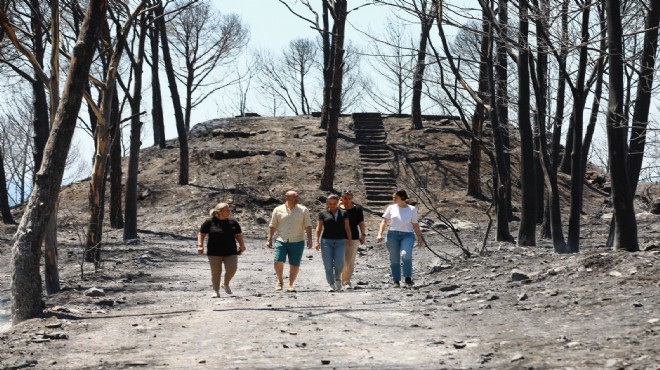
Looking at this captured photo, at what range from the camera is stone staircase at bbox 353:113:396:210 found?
35438mm

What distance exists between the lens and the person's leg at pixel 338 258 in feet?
47.3

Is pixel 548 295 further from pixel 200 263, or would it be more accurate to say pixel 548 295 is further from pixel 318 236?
pixel 200 263

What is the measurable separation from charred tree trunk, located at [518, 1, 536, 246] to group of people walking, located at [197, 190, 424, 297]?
5232 mm

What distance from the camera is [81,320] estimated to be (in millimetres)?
11117

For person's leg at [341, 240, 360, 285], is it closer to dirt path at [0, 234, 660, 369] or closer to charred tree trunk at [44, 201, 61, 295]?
dirt path at [0, 234, 660, 369]

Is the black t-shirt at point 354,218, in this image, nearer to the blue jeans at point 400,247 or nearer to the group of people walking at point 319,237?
the group of people walking at point 319,237

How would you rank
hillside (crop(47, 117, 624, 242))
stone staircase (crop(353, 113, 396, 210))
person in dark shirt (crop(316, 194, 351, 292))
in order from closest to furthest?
person in dark shirt (crop(316, 194, 351, 292)) < hillside (crop(47, 117, 624, 242)) < stone staircase (crop(353, 113, 396, 210))

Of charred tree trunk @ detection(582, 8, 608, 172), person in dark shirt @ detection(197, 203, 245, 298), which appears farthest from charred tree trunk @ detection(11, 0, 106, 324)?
charred tree trunk @ detection(582, 8, 608, 172)

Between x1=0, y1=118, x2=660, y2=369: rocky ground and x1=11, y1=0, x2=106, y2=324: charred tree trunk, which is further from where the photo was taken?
x1=11, y1=0, x2=106, y2=324: charred tree trunk

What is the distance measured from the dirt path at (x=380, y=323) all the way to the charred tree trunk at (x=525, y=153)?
3535 millimetres

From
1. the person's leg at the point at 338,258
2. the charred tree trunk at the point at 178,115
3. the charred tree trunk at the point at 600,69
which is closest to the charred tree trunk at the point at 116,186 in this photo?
the charred tree trunk at the point at 178,115

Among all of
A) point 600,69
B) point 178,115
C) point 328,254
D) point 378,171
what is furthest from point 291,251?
point 378,171

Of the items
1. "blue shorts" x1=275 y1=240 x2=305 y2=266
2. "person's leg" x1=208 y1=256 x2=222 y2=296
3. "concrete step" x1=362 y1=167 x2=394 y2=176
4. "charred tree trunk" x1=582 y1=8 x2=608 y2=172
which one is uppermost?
"charred tree trunk" x1=582 y1=8 x2=608 y2=172

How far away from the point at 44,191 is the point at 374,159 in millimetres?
28697
